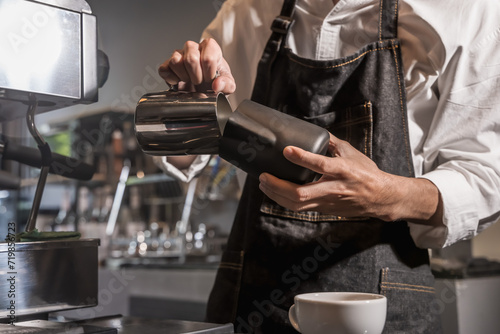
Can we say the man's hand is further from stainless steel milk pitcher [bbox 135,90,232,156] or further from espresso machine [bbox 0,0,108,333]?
espresso machine [bbox 0,0,108,333]

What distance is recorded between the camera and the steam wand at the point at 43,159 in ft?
2.41

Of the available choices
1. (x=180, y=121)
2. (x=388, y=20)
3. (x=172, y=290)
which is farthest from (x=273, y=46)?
(x=172, y=290)

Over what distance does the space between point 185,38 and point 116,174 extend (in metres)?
0.35

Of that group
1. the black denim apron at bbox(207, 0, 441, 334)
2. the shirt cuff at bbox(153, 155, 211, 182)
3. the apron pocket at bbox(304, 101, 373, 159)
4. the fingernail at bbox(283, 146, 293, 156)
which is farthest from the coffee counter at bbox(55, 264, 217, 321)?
the fingernail at bbox(283, 146, 293, 156)

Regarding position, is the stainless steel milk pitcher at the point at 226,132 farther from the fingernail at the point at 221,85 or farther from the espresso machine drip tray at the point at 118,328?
the espresso machine drip tray at the point at 118,328

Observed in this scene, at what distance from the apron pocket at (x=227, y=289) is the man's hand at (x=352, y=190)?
0.87 feet

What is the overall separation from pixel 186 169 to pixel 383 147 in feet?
1.35

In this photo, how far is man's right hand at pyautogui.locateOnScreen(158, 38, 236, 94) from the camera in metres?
0.86

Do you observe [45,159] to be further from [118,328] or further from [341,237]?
[341,237]

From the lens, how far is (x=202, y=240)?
3205mm

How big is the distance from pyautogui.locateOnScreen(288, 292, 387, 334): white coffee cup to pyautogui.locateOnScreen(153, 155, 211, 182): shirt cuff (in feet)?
1.89

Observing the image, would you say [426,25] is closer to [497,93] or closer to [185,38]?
[497,93]

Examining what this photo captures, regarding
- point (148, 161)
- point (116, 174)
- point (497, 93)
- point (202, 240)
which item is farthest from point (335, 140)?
point (202, 240)

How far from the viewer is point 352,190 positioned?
82 cm
